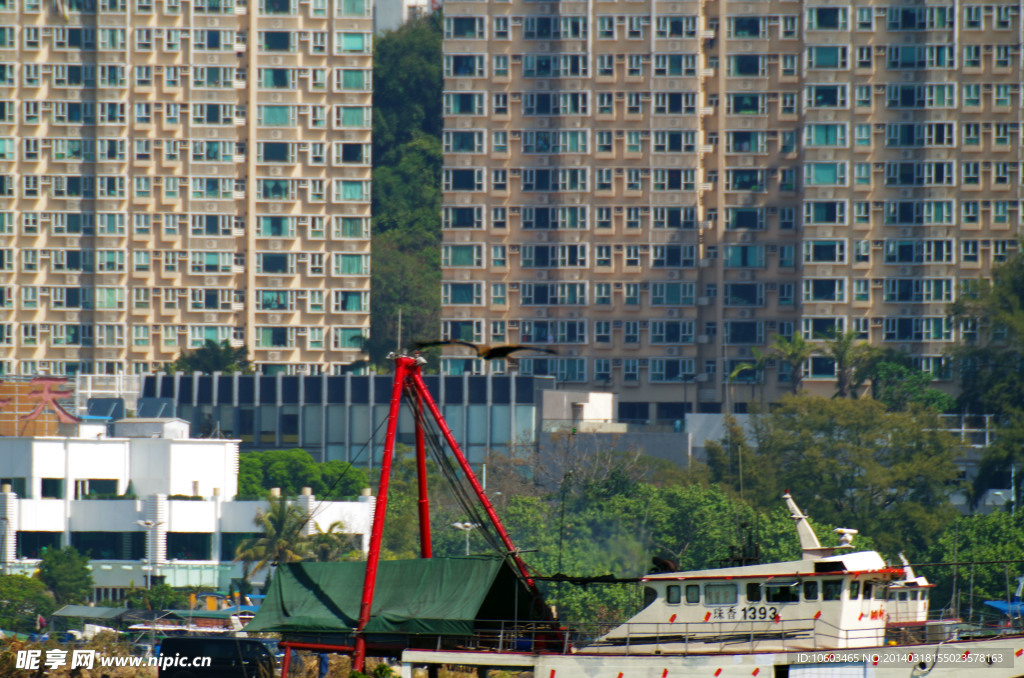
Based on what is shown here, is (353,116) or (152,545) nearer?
(152,545)

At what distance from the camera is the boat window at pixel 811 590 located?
160ft

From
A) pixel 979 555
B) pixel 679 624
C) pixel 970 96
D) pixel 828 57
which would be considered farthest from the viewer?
pixel 828 57

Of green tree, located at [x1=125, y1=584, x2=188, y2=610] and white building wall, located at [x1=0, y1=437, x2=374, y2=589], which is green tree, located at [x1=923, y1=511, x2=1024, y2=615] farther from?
green tree, located at [x1=125, y1=584, x2=188, y2=610]

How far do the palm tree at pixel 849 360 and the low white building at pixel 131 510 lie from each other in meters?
52.2

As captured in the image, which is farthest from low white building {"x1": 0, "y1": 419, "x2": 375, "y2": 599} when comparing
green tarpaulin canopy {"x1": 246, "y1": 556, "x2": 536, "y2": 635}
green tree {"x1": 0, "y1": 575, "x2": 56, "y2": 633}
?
green tarpaulin canopy {"x1": 246, "y1": 556, "x2": 536, "y2": 635}

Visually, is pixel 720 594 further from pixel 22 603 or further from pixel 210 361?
pixel 210 361

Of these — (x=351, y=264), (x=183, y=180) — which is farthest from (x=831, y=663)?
(x=183, y=180)

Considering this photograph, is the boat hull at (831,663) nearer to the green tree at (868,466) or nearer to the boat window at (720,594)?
the boat window at (720,594)

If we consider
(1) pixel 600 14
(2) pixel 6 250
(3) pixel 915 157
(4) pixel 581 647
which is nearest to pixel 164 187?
(2) pixel 6 250

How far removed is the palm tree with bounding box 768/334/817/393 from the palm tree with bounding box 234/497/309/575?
5911cm

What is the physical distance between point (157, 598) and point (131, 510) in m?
19.2

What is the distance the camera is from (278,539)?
122m

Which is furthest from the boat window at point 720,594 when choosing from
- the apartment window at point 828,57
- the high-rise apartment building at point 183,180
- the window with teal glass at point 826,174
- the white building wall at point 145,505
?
the high-rise apartment building at point 183,180

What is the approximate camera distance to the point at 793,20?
7156 inches
